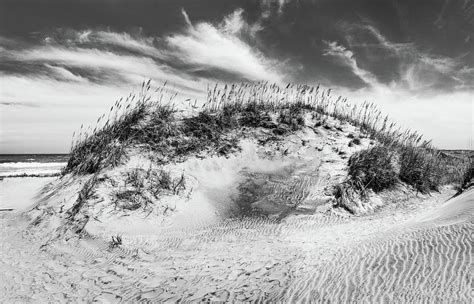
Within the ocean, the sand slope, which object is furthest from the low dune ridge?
the ocean

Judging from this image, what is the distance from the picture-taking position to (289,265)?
4645 mm

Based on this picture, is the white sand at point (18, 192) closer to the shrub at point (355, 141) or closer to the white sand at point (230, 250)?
the white sand at point (230, 250)

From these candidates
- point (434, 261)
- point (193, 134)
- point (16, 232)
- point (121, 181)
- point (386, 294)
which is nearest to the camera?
point (386, 294)

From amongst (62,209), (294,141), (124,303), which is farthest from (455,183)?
(62,209)

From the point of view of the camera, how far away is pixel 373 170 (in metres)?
8.91

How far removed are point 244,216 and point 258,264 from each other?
8.51 ft

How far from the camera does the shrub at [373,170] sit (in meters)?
8.67

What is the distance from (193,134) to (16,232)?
15.9 ft

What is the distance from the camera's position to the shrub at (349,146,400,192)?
28.5ft

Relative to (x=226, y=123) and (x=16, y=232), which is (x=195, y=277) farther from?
(x=226, y=123)

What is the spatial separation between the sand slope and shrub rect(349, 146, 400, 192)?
183cm

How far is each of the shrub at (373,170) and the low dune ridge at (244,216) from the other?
1.7 inches

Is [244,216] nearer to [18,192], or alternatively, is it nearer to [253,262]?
[253,262]

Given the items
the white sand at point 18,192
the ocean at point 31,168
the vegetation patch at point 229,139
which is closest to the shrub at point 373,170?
the vegetation patch at point 229,139
